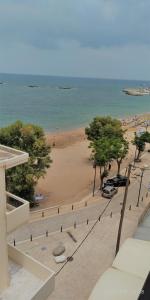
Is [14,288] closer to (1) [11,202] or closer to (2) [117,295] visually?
(1) [11,202]

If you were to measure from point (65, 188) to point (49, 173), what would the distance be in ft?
20.7

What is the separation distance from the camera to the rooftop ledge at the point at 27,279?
11.8 m

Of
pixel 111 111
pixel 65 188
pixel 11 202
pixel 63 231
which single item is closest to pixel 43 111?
pixel 111 111

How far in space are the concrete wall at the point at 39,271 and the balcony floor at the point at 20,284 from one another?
177 mm

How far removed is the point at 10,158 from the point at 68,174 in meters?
32.4

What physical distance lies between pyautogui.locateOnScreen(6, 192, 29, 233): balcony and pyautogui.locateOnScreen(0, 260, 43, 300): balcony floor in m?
2.39

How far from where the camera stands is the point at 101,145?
34.9m

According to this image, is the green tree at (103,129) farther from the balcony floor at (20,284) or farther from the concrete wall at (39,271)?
the balcony floor at (20,284)

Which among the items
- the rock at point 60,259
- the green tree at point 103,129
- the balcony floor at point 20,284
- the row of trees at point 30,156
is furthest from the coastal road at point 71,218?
the green tree at point 103,129

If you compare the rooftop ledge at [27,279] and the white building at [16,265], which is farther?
the rooftop ledge at [27,279]

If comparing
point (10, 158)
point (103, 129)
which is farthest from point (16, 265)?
point (103, 129)

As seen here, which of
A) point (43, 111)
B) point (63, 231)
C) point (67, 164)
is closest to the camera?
point (63, 231)

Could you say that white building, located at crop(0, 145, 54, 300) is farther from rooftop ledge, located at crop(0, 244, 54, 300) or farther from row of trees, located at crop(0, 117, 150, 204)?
A: row of trees, located at crop(0, 117, 150, 204)

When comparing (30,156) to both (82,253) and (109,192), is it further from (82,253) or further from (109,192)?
(82,253)
